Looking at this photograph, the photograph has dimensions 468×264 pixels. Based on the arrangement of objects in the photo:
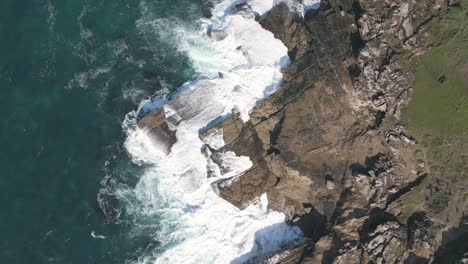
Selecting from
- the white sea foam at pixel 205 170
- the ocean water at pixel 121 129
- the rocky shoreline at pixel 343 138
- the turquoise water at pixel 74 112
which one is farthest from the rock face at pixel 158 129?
the turquoise water at pixel 74 112

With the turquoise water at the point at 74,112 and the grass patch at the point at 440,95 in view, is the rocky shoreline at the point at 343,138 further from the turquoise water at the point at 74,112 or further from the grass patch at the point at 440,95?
the turquoise water at the point at 74,112

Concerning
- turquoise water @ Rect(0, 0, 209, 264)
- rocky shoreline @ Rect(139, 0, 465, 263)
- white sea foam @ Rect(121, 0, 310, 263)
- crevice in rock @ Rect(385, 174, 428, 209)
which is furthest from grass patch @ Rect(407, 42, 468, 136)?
turquoise water @ Rect(0, 0, 209, 264)

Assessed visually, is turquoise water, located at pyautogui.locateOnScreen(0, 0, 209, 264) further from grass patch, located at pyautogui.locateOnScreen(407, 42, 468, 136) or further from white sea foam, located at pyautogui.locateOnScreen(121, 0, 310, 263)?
grass patch, located at pyautogui.locateOnScreen(407, 42, 468, 136)

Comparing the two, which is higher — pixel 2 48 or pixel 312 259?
pixel 2 48

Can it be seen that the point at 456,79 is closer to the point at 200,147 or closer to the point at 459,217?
the point at 459,217

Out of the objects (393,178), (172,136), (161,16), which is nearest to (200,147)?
(172,136)
